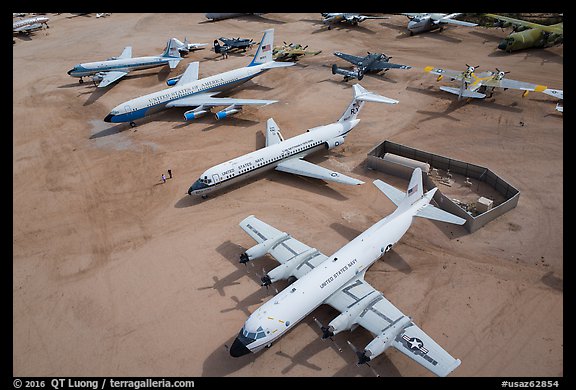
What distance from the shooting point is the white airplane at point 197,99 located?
54.9 meters

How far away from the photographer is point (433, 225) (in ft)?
121

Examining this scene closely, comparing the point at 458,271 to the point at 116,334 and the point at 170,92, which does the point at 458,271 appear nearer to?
the point at 116,334

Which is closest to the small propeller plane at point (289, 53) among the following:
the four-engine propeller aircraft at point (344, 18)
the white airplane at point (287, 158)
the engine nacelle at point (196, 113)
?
the four-engine propeller aircraft at point (344, 18)

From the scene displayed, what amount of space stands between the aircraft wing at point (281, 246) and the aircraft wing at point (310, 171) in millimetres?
9123

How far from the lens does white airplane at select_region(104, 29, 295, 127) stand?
180 feet

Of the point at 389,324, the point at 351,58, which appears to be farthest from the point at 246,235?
the point at 351,58

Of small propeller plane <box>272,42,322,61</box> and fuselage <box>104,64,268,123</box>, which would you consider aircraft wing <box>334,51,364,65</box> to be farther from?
fuselage <box>104,64,268,123</box>

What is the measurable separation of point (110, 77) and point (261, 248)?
179 ft

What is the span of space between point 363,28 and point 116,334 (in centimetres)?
8279

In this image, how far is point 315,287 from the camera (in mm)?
27203

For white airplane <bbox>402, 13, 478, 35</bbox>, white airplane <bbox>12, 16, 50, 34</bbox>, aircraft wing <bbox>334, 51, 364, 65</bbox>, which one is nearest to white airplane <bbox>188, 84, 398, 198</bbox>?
aircraft wing <bbox>334, 51, 364, 65</bbox>

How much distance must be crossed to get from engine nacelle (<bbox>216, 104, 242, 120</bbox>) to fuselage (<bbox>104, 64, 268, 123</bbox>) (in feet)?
20.1

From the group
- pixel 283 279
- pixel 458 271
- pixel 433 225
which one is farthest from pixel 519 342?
pixel 283 279
